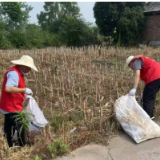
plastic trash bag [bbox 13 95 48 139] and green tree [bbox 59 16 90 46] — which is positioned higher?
green tree [bbox 59 16 90 46]

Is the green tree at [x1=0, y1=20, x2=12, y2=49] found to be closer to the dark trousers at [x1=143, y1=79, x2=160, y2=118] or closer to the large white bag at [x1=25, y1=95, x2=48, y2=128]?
the large white bag at [x1=25, y1=95, x2=48, y2=128]

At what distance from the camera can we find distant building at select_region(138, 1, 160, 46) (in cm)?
→ 1636

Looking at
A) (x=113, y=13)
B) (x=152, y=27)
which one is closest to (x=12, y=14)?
(x=113, y=13)

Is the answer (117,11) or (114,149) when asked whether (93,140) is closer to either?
(114,149)

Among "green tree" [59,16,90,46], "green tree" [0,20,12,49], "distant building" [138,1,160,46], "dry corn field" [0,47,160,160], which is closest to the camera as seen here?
"dry corn field" [0,47,160,160]

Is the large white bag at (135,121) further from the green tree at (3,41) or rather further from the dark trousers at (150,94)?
the green tree at (3,41)

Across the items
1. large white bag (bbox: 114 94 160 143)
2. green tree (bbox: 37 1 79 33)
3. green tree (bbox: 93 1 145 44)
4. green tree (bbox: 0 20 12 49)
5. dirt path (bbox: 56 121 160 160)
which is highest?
green tree (bbox: 37 1 79 33)

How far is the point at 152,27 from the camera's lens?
16625 millimetres

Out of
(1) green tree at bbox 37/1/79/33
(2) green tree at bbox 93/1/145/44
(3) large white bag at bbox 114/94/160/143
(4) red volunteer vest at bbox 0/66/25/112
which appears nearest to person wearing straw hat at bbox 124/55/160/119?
(3) large white bag at bbox 114/94/160/143

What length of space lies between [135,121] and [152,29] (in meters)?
14.9

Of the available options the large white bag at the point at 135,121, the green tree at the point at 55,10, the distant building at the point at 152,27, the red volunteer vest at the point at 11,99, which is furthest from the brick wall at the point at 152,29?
the green tree at the point at 55,10

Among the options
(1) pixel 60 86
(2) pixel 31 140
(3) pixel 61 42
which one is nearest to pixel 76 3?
(3) pixel 61 42

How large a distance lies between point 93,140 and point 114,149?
30cm

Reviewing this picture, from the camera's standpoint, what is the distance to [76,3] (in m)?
37.3
